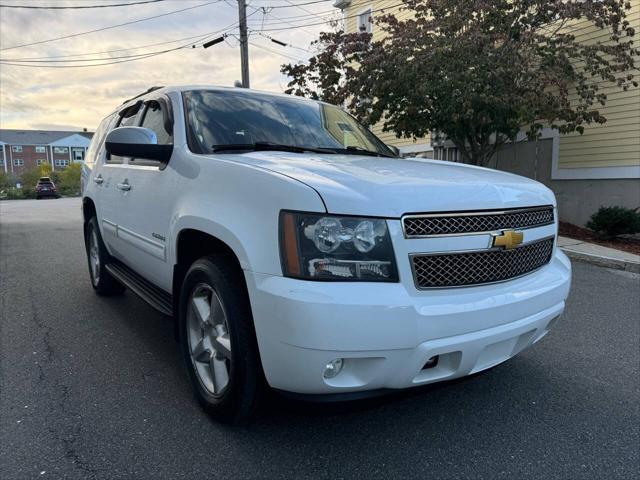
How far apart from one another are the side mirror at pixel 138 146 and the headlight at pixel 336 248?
4.63 ft

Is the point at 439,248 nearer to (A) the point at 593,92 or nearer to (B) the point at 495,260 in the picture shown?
(B) the point at 495,260

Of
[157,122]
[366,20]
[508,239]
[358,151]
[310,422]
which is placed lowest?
[310,422]

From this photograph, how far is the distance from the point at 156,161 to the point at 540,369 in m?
3.00

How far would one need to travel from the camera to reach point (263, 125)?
3.44m

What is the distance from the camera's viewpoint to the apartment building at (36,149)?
86562 mm

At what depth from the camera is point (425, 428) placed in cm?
268

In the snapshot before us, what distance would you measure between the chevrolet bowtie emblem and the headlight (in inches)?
23.4

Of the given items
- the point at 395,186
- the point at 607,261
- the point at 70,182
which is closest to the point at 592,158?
the point at 607,261

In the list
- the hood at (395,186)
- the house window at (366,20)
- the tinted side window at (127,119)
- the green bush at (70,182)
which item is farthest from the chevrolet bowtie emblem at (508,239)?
the green bush at (70,182)

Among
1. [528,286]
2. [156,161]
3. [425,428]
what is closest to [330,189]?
[528,286]

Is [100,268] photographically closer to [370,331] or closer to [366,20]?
[370,331]

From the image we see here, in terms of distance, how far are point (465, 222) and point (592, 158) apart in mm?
10435

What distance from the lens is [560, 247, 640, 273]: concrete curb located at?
23.6 feet

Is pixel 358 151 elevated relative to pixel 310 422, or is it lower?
elevated
